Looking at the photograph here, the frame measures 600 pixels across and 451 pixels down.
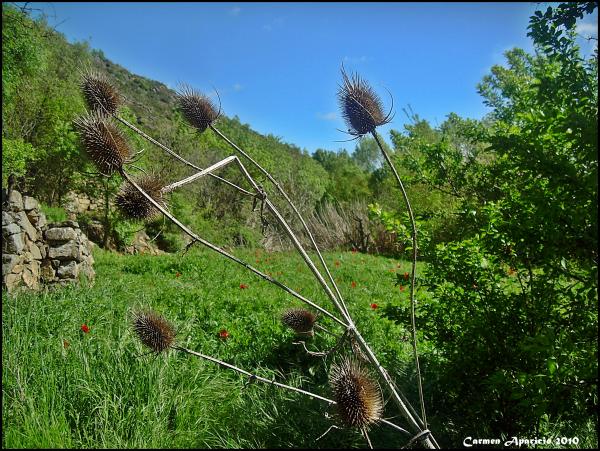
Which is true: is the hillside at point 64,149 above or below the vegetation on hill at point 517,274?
above

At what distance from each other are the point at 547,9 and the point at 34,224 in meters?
8.47

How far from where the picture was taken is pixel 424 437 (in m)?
1.78

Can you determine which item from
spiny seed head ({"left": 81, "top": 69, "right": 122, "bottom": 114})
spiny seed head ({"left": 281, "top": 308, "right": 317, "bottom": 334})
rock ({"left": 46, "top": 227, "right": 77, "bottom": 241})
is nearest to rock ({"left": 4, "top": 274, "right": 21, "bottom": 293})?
rock ({"left": 46, "top": 227, "right": 77, "bottom": 241})

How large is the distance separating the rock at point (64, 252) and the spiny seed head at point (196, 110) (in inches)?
280

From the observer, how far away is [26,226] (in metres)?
7.54

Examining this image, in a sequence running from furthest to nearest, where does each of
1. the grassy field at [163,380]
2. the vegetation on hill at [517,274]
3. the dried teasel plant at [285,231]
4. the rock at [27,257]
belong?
the rock at [27,257] → the grassy field at [163,380] → the vegetation on hill at [517,274] → the dried teasel plant at [285,231]

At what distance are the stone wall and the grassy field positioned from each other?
5.60ft

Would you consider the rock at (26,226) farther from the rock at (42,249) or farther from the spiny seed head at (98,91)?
the spiny seed head at (98,91)

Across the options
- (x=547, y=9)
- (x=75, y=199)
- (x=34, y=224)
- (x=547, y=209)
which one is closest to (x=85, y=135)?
(x=547, y=209)

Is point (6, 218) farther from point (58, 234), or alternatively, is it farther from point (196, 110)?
point (196, 110)

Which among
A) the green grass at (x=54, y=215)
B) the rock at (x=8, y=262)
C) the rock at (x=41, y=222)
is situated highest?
the green grass at (x=54, y=215)

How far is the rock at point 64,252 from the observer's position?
26.2 feet

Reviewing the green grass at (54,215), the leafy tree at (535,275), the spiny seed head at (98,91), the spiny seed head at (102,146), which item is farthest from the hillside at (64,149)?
the spiny seed head at (102,146)

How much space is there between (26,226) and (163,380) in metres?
5.82
